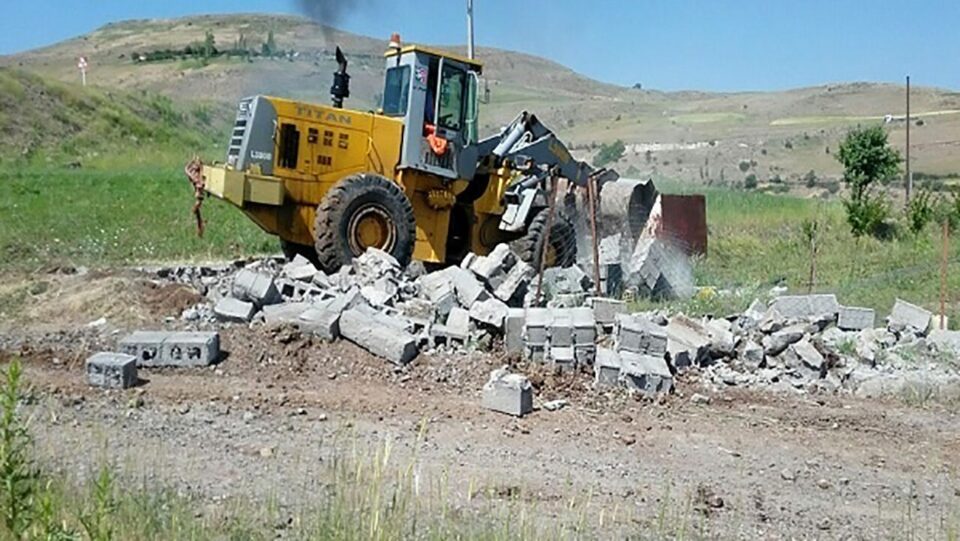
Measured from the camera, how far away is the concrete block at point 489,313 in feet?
31.1

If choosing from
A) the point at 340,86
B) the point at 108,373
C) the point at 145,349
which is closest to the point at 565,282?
the point at 340,86

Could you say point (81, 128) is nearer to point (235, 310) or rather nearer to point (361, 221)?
point (361, 221)

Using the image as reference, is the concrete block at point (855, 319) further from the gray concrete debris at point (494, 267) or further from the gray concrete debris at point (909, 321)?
the gray concrete debris at point (494, 267)

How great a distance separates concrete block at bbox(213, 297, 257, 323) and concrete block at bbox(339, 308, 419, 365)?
1.15 m

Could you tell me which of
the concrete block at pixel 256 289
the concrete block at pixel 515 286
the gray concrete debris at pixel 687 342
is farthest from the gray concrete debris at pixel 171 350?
the gray concrete debris at pixel 687 342

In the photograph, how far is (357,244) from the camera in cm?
1197

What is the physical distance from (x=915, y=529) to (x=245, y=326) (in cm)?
617

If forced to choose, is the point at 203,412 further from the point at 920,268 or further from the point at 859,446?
the point at 920,268

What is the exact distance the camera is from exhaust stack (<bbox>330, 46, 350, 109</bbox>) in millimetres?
12977

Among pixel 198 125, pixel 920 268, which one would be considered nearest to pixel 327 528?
pixel 920 268

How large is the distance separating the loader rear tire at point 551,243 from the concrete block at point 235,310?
13.5 ft

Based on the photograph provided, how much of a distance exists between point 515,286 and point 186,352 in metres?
3.84

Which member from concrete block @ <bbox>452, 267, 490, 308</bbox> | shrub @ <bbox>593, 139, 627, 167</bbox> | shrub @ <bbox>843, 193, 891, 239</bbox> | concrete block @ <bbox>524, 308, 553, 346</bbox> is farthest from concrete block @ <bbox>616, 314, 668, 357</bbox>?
shrub @ <bbox>593, 139, 627, 167</bbox>

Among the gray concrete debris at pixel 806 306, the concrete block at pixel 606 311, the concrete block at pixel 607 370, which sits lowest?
the concrete block at pixel 607 370
